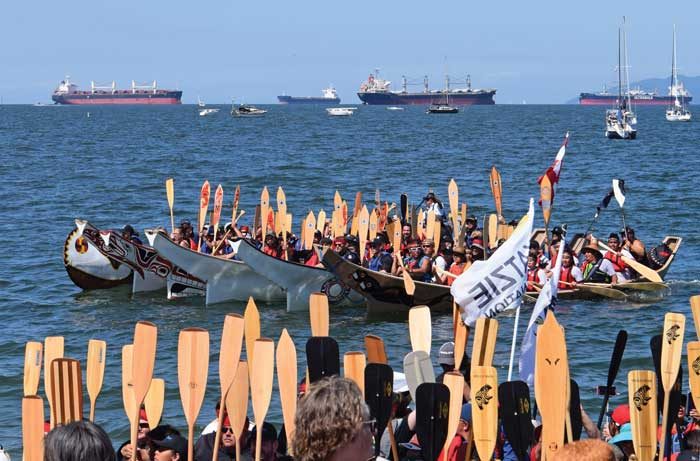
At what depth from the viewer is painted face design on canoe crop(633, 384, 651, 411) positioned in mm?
7402

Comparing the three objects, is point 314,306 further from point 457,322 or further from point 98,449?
point 98,449

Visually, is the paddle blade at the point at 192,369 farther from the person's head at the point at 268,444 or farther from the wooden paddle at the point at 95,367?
the wooden paddle at the point at 95,367

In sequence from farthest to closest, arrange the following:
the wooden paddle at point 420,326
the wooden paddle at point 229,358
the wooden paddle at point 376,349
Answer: the wooden paddle at point 420,326 < the wooden paddle at point 376,349 < the wooden paddle at point 229,358

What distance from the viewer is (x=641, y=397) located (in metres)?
7.42

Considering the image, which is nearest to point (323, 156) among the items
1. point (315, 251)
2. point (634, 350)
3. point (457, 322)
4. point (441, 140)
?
point (441, 140)

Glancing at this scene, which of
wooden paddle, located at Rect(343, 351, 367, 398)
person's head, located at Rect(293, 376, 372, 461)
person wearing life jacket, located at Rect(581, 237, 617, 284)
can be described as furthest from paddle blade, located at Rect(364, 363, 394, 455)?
person wearing life jacket, located at Rect(581, 237, 617, 284)

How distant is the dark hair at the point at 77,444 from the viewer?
411 cm

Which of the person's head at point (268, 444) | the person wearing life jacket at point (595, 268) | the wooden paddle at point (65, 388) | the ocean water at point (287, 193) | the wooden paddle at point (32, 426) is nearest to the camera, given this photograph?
the wooden paddle at point (32, 426)

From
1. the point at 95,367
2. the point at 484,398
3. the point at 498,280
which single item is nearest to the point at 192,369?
the point at 95,367

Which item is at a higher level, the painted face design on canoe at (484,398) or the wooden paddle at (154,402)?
the painted face design on canoe at (484,398)

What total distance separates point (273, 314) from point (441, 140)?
200 feet

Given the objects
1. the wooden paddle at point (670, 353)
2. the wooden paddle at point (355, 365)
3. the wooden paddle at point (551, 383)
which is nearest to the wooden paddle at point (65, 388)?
the wooden paddle at point (355, 365)

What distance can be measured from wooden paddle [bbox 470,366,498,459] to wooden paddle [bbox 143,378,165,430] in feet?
7.13

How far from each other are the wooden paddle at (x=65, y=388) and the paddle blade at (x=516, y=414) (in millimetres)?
2462
